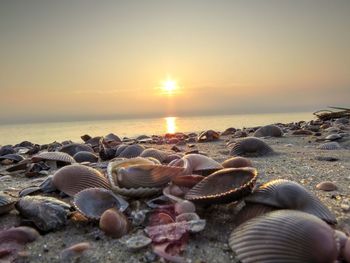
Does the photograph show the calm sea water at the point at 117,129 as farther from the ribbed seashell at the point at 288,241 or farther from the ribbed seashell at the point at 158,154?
the ribbed seashell at the point at 288,241

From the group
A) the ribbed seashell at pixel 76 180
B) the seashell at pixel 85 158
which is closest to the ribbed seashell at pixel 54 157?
the seashell at pixel 85 158

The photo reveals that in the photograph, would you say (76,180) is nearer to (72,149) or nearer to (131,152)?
(131,152)

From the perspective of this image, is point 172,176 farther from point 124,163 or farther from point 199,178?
point 124,163

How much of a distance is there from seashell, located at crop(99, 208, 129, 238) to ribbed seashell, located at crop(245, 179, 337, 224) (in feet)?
2.83

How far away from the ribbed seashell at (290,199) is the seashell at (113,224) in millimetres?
862

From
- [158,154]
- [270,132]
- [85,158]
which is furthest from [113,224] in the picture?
[270,132]

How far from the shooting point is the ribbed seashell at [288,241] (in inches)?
79.2

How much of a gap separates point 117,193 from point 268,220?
1.31 meters

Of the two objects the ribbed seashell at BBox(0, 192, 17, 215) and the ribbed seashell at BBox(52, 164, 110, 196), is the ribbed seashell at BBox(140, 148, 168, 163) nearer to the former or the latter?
the ribbed seashell at BBox(52, 164, 110, 196)

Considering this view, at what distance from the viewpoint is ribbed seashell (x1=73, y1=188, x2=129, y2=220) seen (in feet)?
9.11

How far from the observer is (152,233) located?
8.08 feet

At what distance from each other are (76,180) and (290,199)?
1864 mm

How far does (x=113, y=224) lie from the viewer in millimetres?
2531

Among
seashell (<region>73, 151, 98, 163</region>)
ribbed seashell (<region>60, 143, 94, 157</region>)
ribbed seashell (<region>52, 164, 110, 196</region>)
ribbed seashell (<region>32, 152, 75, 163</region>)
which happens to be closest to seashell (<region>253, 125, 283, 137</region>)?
ribbed seashell (<region>60, 143, 94, 157</region>)
